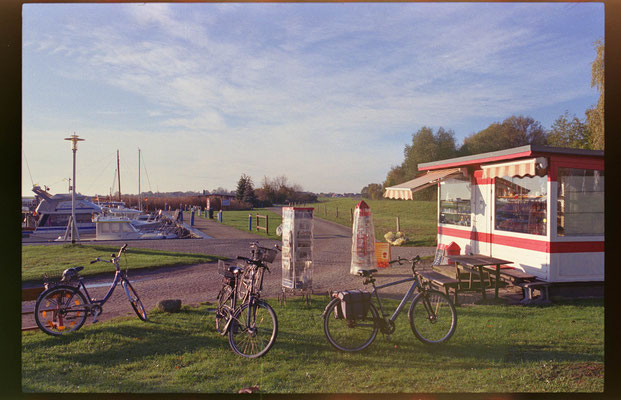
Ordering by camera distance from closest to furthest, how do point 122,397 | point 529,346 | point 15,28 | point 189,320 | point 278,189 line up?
1. point 122,397
2. point 15,28
3. point 529,346
4. point 189,320
5. point 278,189

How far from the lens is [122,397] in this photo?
150 inches

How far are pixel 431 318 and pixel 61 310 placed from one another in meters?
4.71

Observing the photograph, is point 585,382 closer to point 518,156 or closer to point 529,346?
point 529,346

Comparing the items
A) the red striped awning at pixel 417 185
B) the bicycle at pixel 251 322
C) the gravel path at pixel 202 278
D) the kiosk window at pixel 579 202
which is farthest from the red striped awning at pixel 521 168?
the bicycle at pixel 251 322

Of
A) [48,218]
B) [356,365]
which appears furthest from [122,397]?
A: [48,218]

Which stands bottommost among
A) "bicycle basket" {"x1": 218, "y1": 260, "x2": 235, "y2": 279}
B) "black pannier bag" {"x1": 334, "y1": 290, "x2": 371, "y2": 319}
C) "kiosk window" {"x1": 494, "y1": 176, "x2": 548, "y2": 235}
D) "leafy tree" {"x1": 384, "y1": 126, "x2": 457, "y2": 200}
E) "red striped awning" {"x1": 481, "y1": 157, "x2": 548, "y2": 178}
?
"black pannier bag" {"x1": 334, "y1": 290, "x2": 371, "y2": 319}

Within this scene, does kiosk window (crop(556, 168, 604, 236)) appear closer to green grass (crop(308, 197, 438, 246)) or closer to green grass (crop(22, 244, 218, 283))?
green grass (crop(308, 197, 438, 246))

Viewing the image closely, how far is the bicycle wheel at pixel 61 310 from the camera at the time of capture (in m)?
4.89

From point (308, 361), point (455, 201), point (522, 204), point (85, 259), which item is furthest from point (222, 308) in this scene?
point (85, 259)

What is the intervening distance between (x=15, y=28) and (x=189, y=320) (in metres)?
4.25

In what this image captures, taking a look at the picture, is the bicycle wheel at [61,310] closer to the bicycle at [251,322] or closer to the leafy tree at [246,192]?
the bicycle at [251,322]

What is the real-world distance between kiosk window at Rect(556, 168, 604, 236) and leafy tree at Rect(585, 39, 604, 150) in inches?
352

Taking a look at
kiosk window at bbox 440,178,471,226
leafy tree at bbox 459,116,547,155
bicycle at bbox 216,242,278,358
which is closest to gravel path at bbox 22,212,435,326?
kiosk window at bbox 440,178,471,226

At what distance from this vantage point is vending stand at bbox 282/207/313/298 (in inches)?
279
